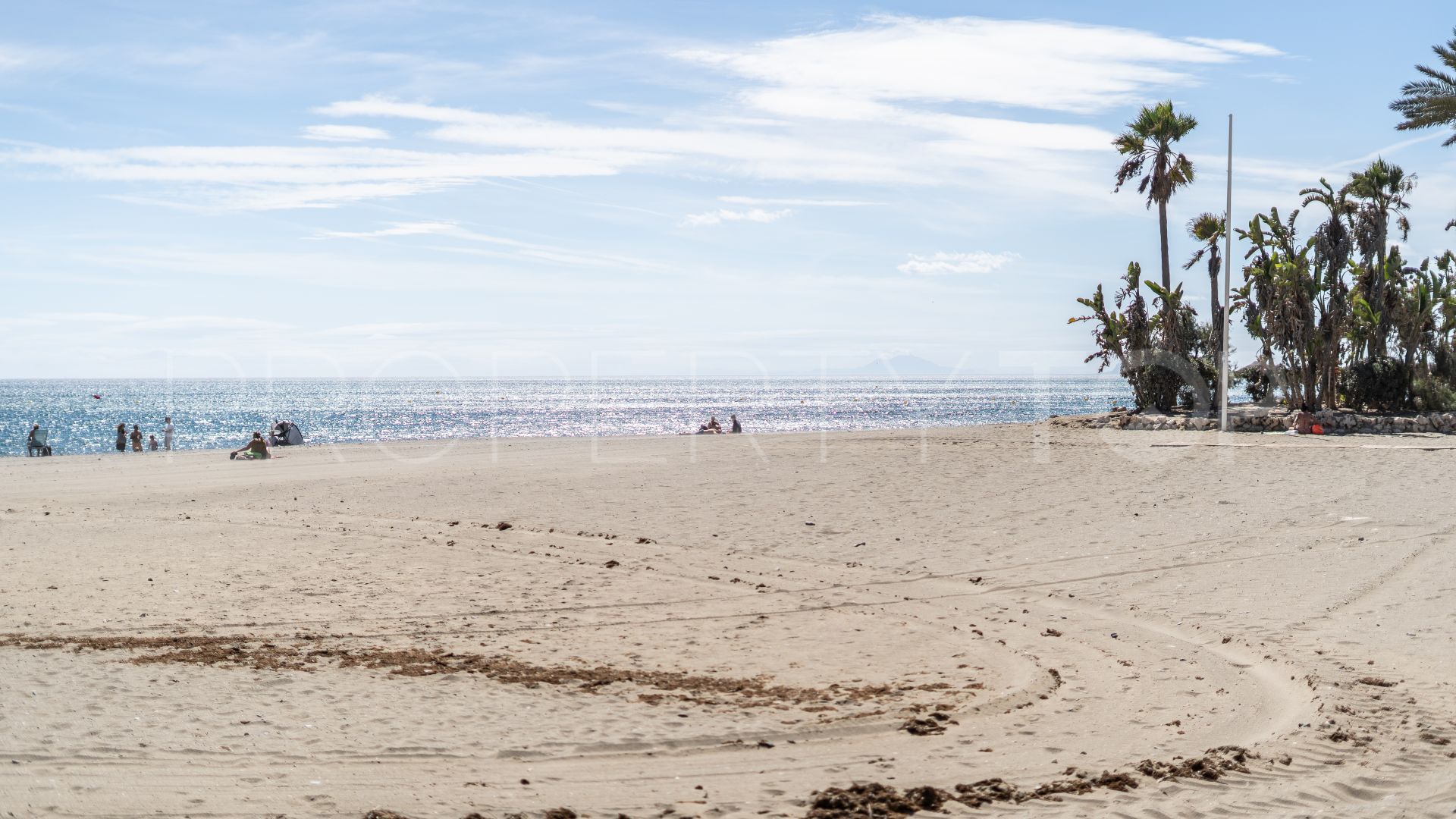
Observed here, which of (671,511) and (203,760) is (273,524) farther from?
A: (203,760)

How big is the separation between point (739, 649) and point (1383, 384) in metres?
31.0

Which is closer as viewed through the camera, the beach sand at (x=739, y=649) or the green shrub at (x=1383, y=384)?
the beach sand at (x=739, y=649)

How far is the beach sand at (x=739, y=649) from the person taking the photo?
5.62 metres

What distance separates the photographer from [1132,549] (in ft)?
43.3

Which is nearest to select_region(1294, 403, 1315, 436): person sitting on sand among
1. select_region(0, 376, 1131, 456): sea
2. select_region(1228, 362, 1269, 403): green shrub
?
select_region(1228, 362, 1269, 403): green shrub

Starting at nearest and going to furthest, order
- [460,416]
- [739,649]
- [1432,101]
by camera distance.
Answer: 1. [739,649]
2. [1432,101]
3. [460,416]

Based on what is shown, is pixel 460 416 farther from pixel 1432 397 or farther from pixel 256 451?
pixel 1432 397

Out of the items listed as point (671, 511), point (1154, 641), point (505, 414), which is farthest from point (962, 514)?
point (505, 414)

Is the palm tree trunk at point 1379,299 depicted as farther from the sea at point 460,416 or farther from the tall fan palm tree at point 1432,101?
the sea at point 460,416

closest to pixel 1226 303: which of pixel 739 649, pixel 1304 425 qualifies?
pixel 1304 425

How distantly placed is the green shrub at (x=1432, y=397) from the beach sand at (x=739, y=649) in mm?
15581

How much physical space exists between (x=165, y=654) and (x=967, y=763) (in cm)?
598

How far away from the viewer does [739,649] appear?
29.1ft

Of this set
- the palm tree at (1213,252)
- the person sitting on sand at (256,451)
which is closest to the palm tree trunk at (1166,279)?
the palm tree at (1213,252)
